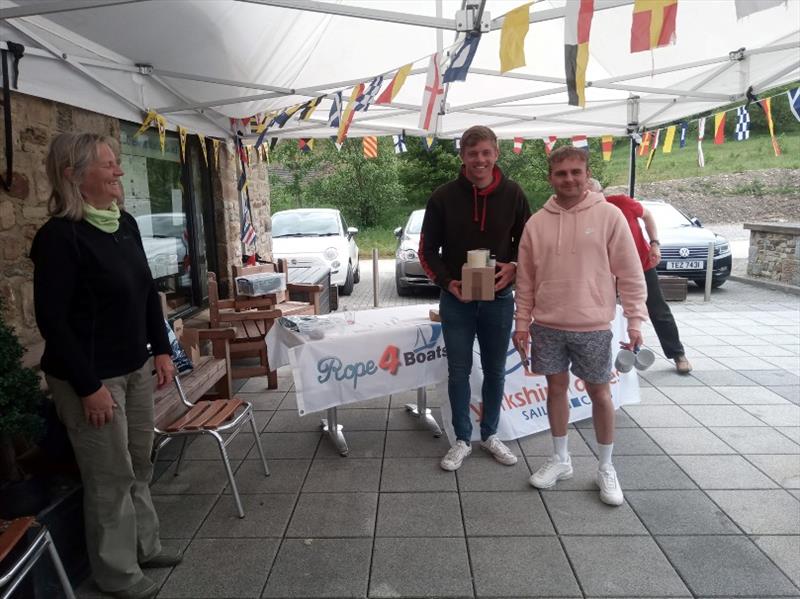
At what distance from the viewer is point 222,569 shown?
7.70ft

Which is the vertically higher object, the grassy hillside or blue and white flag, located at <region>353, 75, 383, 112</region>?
the grassy hillside

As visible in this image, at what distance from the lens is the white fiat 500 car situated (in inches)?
360

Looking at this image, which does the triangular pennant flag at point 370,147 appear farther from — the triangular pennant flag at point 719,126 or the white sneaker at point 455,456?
the white sneaker at point 455,456

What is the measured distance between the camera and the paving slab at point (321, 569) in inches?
86.5

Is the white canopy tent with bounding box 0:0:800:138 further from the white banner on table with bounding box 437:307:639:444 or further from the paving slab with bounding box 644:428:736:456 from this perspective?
the paving slab with bounding box 644:428:736:456

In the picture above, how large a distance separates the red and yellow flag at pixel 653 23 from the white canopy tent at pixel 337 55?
667 mm

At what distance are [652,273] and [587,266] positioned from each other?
2.23 m

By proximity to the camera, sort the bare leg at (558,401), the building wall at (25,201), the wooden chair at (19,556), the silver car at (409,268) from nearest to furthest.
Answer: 1. the wooden chair at (19,556)
2. the bare leg at (558,401)
3. the building wall at (25,201)
4. the silver car at (409,268)

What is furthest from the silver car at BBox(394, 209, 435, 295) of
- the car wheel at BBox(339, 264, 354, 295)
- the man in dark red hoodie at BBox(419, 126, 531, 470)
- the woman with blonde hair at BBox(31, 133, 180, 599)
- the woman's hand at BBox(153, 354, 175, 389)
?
the woman with blonde hair at BBox(31, 133, 180, 599)

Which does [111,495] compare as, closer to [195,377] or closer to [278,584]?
[278,584]

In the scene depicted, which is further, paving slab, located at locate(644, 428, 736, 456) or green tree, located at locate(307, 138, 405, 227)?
green tree, located at locate(307, 138, 405, 227)

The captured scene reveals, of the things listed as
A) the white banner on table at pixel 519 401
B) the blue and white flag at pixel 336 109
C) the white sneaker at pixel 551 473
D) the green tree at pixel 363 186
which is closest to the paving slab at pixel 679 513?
the white sneaker at pixel 551 473

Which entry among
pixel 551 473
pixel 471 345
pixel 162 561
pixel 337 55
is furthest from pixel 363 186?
pixel 162 561

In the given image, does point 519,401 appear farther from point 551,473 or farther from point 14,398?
point 14,398
